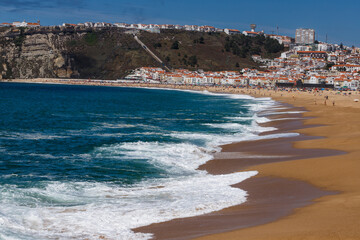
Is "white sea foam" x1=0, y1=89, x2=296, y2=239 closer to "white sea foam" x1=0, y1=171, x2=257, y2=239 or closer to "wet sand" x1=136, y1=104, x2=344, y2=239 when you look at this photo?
"white sea foam" x1=0, y1=171, x2=257, y2=239

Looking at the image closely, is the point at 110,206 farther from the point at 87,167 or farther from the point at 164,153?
the point at 164,153

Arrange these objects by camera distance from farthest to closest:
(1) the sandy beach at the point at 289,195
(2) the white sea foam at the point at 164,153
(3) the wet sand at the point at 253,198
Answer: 1. (2) the white sea foam at the point at 164,153
2. (3) the wet sand at the point at 253,198
3. (1) the sandy beach at the point at 289,195

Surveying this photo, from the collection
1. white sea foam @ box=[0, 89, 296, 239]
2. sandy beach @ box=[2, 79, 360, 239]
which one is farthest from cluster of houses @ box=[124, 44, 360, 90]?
white sea foam @ box=[0, 89, 296, 239]

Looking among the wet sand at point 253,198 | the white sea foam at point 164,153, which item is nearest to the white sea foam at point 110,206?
the wet sand at point 253,198

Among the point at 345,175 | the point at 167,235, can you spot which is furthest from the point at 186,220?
the point at 345,175

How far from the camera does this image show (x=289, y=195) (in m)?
13.0

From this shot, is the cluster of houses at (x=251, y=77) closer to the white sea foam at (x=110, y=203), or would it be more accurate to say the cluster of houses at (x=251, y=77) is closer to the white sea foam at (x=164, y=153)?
the white sea foam at (x=164, y=153)

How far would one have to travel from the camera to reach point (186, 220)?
436 inches

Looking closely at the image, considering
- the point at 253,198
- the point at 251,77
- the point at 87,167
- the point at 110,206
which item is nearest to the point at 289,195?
the point at 253,198

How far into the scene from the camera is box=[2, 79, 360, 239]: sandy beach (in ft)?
31.0

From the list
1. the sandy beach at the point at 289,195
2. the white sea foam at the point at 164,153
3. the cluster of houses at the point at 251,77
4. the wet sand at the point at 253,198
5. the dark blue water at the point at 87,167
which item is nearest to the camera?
the sandy beach at the point at 289,195

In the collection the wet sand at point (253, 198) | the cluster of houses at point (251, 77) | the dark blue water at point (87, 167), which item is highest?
the cluster of houses at point (251, 77)

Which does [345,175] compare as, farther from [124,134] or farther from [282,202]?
[124,134]

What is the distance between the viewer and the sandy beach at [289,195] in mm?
9453
